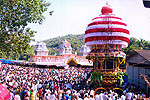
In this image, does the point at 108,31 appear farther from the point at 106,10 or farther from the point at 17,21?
the point at 17,21

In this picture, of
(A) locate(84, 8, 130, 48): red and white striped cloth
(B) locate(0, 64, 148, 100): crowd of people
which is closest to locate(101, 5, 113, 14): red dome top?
(A) locate(84, 8, 130, 48): red and white striped cloth

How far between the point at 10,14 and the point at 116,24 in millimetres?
9002

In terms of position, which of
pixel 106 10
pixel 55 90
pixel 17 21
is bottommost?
pixel 55 90

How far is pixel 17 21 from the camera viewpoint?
974 cm

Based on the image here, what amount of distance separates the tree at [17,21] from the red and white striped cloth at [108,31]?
241 inches

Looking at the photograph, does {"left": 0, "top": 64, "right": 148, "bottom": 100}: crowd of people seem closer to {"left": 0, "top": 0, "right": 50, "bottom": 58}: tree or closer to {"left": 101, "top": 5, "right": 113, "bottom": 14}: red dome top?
{"left": 0, "top": 0, "right": 50, "bottom": 58}: tree

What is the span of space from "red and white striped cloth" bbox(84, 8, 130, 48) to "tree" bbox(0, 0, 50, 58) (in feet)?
20.1

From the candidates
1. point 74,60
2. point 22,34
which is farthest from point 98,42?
point 74,60

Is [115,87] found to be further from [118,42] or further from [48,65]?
[48,65]

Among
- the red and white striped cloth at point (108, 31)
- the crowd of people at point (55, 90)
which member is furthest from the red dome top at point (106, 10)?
the crowd of people at point (55, 90)

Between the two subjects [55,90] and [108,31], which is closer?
[55,90]

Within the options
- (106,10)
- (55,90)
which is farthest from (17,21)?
(106,10)

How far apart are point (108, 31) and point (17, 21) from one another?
7.92 metres

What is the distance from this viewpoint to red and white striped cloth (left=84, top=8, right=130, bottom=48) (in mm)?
15078
